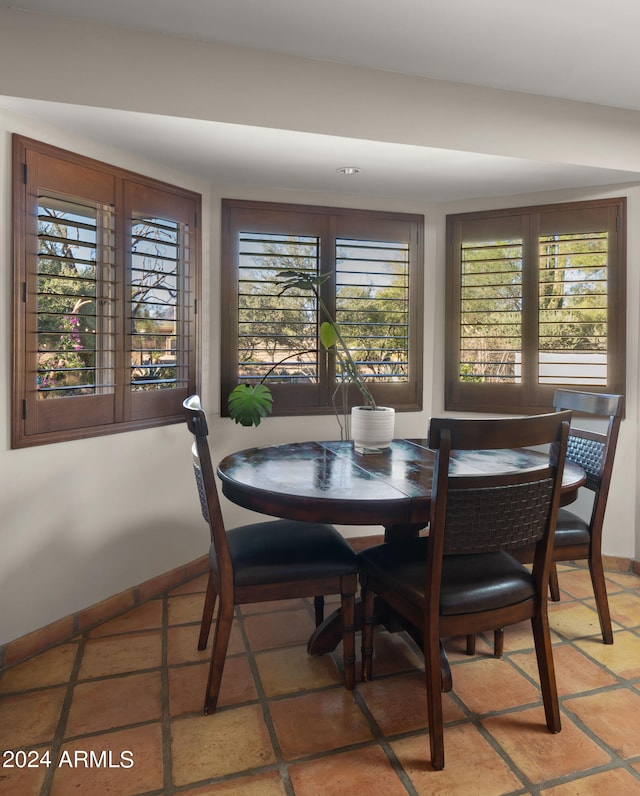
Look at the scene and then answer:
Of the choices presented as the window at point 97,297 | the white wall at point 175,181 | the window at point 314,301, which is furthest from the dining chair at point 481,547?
the window at point 314,301

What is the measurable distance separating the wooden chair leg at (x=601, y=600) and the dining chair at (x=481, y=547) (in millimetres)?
695

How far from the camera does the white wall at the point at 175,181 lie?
212cm

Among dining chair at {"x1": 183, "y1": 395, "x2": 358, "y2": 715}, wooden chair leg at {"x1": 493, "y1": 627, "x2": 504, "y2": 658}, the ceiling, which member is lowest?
wooden chair leg at {"x1": 493, "y1": 627, "x2": 504, "y2": 658}

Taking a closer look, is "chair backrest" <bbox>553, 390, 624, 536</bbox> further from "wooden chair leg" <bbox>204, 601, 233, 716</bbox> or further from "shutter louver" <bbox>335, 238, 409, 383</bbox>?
"wooden chair leg" <bbox>204, 601, 233, 716</bbox>

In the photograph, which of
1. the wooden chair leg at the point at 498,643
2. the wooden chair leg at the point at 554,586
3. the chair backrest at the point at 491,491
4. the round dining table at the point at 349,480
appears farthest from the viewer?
the wooden chair leg at the point at 554,586

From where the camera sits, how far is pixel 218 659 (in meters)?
1.85

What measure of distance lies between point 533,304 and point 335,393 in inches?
50.3

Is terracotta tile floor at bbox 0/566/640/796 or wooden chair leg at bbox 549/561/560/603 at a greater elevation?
wooden chair leg at bbox 549/561/560/603

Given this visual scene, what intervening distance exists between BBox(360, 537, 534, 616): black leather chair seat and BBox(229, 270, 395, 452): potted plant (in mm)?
677

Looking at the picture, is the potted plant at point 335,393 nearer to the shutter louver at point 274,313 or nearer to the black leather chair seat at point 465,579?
the shutter louver at point 274,313

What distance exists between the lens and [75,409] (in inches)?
94.8

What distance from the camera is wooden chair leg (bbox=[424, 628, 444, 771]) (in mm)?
1609

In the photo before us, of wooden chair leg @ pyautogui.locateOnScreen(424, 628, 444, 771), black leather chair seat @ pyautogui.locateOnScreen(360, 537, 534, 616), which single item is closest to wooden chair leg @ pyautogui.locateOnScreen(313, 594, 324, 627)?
black leather chair seat @ pyautogui.locateOnScreen(360, 537, 534, 616)

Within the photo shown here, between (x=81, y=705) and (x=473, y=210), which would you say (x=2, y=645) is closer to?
(x=81, y=705)
